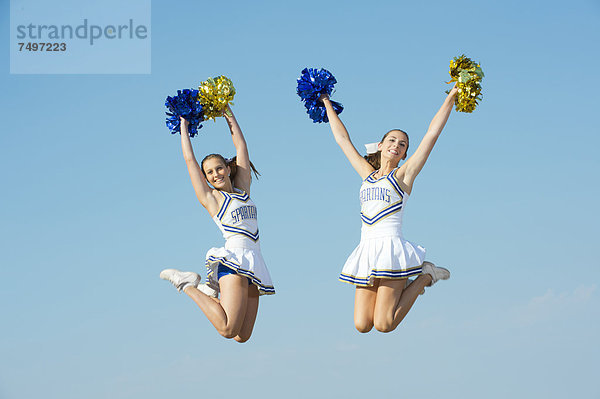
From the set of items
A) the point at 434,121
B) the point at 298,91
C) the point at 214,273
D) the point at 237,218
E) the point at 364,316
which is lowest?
the point at 364,316

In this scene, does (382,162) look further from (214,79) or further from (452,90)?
(214,79)

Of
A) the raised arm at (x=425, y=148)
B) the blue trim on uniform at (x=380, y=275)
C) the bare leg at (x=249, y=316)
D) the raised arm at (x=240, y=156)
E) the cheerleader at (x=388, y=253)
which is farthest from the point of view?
the raised arm at (x=240, y=156)

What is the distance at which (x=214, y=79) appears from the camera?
11391mm

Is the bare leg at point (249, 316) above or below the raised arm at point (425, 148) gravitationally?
below

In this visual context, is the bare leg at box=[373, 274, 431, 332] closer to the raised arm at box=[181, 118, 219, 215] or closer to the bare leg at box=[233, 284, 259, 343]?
the bare leg at box=[233, 284, 259, 343]

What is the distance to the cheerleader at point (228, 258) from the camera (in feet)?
34.3

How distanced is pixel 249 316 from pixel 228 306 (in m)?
0.45

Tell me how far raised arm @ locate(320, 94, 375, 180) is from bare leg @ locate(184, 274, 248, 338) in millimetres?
2121

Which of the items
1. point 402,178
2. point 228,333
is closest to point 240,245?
point 228,333

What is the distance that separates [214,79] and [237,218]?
2054 millimetres

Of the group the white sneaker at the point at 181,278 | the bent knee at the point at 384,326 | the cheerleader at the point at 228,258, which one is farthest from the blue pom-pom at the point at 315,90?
the bent knee at the point at 384,326

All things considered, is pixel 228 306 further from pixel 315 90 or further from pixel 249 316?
pixel 315 90

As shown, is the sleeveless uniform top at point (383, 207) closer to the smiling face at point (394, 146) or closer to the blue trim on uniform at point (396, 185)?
the blue trim on uniform at point (396, 185)

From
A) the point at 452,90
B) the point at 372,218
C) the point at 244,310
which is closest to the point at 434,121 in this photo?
the point at 452,90
